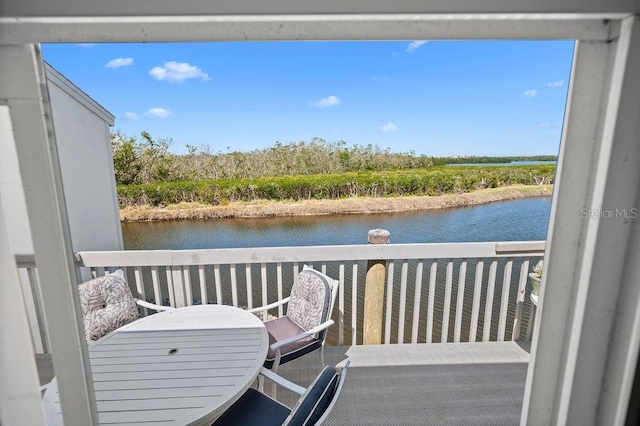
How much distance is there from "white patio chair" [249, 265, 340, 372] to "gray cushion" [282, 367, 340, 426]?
0.85m

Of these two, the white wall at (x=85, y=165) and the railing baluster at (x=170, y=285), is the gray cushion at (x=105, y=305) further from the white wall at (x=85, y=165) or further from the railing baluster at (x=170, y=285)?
the white wall at (x=85, y=165)

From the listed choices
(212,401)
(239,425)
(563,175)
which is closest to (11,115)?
(563,175)

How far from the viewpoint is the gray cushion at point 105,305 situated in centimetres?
226

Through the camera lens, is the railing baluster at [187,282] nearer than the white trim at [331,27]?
No

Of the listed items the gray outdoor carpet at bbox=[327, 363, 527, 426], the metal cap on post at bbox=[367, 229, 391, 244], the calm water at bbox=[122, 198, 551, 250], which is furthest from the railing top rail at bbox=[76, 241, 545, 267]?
the calm water at bbox=[122, 198, 551, 250]

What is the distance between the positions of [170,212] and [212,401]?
12.2 meters

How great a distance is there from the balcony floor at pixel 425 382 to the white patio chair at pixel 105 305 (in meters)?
0.38

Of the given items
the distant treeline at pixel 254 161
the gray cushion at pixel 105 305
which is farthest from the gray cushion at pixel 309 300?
the distant treeline at pixel 254 161

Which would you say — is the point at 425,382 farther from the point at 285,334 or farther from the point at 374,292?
the point at 285,334

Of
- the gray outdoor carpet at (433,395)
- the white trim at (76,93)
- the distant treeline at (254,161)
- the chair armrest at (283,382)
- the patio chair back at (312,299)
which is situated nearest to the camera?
the chair armrest at (283,382)

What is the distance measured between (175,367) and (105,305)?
1160 millimetres

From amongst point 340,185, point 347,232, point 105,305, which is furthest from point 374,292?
point 340,185

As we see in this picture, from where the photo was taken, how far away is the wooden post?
8.64ft

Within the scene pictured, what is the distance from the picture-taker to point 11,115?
543 millimetres
